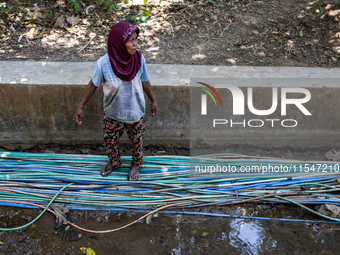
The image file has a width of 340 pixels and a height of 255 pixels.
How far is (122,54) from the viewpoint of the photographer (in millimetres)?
2646

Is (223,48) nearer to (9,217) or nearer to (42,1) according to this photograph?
(42,1)

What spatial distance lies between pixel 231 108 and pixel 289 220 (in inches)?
55.0

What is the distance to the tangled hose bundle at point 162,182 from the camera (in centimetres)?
313

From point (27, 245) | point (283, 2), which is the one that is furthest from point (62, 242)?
point (283, 2)

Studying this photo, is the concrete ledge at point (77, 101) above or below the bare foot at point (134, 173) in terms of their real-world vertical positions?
above

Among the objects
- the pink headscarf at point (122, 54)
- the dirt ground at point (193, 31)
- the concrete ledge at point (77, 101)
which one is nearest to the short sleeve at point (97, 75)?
the pink headscarf at point (122, 54)

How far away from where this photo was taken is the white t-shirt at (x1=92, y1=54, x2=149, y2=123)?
108 inches

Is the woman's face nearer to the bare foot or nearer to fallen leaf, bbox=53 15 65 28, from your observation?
the bare foot

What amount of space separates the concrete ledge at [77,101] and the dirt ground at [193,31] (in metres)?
0.40

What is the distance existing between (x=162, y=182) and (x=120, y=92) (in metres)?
1.04

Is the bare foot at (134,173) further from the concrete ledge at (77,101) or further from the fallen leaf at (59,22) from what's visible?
the fallen leaf at (59,22)

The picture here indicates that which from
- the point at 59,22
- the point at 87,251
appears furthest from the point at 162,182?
the point at 59,22

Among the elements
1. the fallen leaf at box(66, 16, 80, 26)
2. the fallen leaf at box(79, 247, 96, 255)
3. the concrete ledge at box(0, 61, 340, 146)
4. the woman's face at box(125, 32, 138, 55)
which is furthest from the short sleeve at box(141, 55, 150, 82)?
the fallen leaf at box(66, 16, 80, 26)
